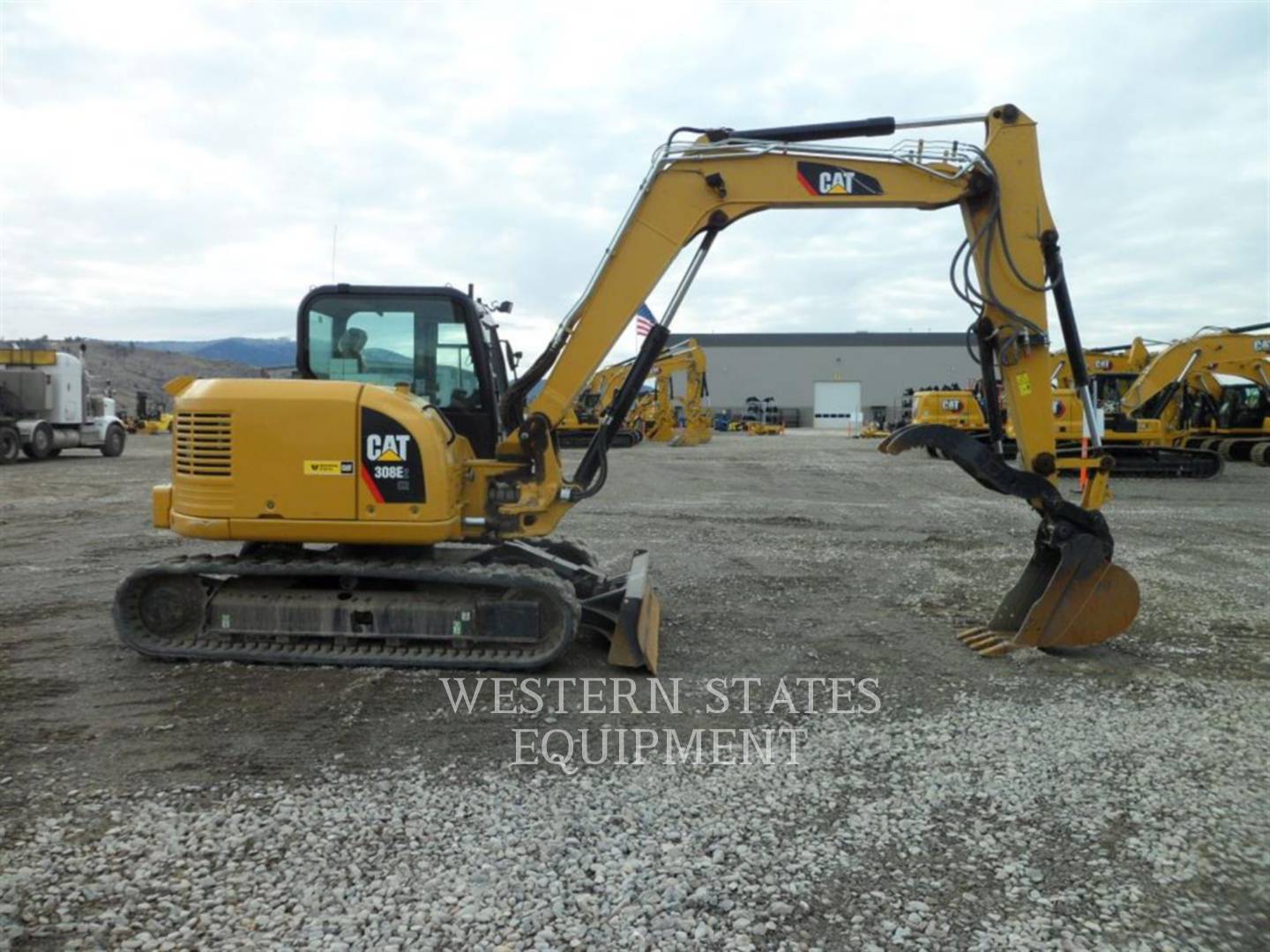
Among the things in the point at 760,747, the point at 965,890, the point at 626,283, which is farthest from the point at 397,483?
the point at 965,890

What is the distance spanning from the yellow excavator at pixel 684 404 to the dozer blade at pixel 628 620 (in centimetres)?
2417

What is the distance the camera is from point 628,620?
5.80 meters

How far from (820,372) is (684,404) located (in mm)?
43485

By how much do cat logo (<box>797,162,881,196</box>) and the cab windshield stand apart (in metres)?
2.62

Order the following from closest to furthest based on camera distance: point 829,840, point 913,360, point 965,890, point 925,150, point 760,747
Result: point 965,890
point 829,840
point 760,747
point 925,150
point 913,360

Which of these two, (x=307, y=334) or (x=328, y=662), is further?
(x=307, y=334)

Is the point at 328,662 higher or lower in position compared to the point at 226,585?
lower

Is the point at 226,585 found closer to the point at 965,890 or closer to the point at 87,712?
the point at 87,712

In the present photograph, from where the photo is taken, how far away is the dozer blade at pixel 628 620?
580 centimetres

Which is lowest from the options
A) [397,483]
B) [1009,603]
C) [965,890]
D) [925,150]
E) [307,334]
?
[965,890]

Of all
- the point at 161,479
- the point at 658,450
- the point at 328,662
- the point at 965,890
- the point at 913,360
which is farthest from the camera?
the point at 913,360

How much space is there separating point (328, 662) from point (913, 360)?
243 feet

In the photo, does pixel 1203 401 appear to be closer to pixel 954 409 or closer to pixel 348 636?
pixel 954 409

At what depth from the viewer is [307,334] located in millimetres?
6566
